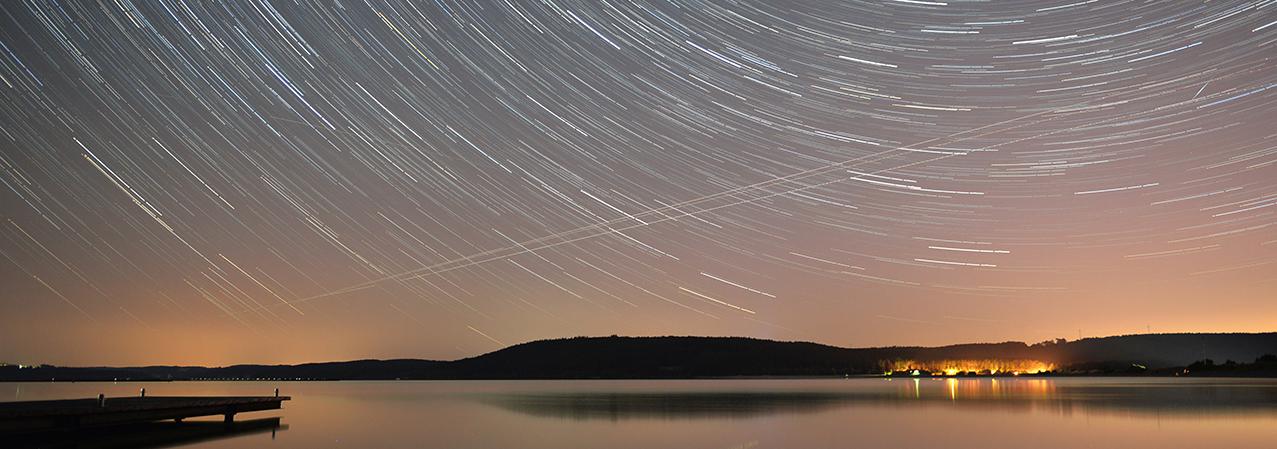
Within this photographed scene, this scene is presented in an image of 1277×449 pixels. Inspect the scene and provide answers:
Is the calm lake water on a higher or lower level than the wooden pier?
lower

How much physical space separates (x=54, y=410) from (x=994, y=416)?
30468mm

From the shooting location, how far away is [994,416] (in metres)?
36.3

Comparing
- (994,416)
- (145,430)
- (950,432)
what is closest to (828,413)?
(994,416)

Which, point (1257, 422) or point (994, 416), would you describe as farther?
point (994, 416)

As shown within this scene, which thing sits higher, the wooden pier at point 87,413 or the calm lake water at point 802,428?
the wooden pier at point 87,413

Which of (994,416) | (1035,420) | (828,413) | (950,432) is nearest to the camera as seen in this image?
(950,432)

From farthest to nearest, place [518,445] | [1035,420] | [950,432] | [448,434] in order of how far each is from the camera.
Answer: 1. [1035,420]
2. [448,434]
3. [950,432]
4. [518,445]

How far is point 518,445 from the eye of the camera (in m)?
25.8

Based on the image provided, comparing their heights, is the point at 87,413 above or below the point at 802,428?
above

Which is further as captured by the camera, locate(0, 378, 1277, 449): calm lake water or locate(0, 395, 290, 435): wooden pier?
locate(0, 378, 1277, 449): calm lake water

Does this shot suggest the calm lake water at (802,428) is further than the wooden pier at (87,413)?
Yes

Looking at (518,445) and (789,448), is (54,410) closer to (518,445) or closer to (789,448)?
(518,445)

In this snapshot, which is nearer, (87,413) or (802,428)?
(87,413)

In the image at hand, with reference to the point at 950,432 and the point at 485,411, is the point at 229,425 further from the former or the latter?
the point at 950,432
